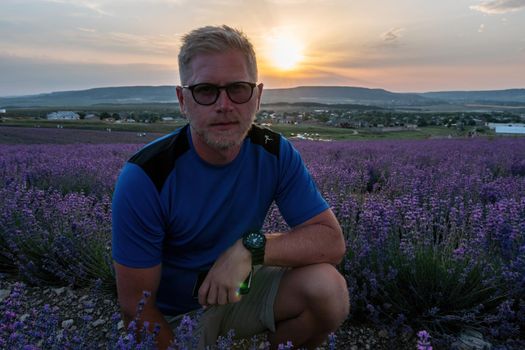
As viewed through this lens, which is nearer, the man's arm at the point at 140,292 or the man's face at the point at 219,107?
the man's arm at the point at 140,292

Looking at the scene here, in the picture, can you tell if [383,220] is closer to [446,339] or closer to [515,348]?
[446,339]

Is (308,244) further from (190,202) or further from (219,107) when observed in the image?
(219,107)

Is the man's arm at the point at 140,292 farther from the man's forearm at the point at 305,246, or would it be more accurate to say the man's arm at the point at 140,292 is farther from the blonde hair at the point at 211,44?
the blonde hair at the point at 211,44

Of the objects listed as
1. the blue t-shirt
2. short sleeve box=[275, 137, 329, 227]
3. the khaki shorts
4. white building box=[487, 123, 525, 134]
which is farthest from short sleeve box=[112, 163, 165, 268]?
white building box=[487, 123, 525, 134]

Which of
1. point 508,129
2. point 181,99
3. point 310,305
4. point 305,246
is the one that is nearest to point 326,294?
point 310,305

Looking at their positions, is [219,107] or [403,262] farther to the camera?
[403,262]

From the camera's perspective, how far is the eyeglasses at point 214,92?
2.00 m

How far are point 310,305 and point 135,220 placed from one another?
0.99 meters

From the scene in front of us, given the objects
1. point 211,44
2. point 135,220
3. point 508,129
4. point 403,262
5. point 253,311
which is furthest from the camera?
point 508,129

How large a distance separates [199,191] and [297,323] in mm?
892

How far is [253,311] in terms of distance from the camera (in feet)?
7.75

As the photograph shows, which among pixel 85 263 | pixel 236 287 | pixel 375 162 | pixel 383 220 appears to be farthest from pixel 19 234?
pixel 375 162

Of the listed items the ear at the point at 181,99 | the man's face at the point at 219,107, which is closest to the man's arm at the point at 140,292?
the man's face at the point at 219,107

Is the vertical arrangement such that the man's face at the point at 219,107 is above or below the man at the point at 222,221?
above
